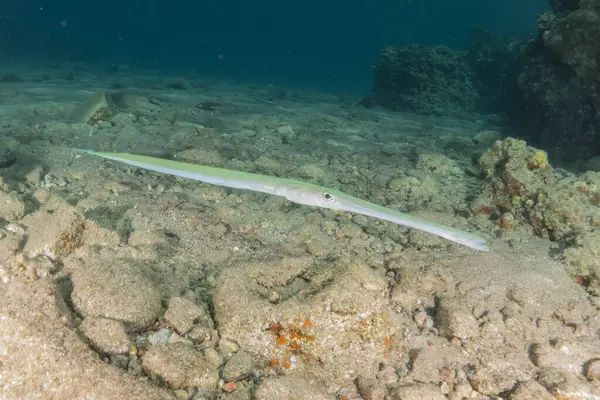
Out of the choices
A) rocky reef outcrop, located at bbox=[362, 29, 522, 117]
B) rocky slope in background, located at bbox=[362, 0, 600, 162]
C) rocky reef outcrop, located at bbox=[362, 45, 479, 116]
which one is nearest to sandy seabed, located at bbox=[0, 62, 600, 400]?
rocky slope in background, located at bbox=[362, 0, 600, 162]

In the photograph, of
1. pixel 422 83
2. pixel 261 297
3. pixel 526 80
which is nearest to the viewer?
pixel 261 297

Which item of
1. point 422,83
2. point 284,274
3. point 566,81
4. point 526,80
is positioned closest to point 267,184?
point 284,274

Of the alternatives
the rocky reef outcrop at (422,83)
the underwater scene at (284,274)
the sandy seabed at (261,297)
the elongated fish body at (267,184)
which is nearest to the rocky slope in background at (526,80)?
the rocky reef outcrop at (422,83)

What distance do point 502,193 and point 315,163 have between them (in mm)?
3222

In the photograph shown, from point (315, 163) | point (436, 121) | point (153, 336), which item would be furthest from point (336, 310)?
point (436, 121)

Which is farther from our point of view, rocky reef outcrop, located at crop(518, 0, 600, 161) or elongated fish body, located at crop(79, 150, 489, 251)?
rocky reef outcrop, located at crop(518, 0, 600, 161)

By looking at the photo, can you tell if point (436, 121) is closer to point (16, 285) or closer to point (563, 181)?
point (563, 181)

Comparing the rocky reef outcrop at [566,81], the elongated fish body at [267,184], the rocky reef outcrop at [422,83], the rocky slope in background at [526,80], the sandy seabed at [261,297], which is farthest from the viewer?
the rocky reef outcrop at [422,83]

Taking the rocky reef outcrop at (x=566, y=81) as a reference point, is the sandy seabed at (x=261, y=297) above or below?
below

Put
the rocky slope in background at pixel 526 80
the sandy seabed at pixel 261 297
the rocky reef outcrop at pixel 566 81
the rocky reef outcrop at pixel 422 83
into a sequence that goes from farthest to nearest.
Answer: the rocky reef outcrop at pixel 422 83
the rocky slope in background at pixel 526 80
the rocky reef outcrop at pixel 566 81
the sandy seabed at pixel 261 297

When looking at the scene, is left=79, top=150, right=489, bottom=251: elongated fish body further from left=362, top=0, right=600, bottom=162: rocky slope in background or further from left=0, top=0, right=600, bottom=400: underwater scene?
left=362, top=0, right=600, bottom=162: rocky slope in background

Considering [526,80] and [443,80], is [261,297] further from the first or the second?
[443,80]

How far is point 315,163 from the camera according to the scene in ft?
23.6

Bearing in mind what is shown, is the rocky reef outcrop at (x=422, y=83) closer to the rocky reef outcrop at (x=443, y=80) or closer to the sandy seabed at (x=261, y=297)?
the rocky reef outcrop at (x=443, y=80)
